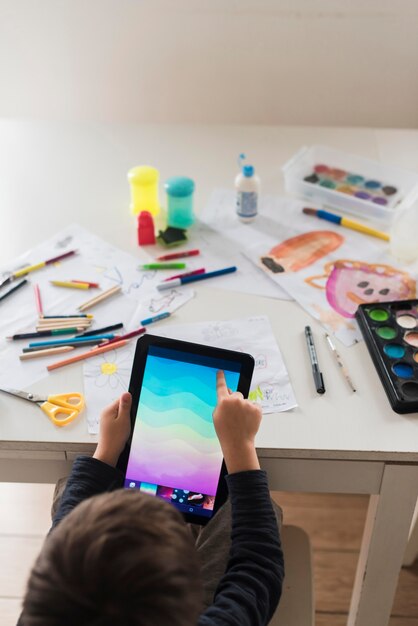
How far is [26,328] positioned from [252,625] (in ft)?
1.76

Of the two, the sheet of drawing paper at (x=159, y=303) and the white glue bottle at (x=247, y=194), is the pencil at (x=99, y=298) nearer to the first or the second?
the sheet of drawing paper at (x=159, y=303)

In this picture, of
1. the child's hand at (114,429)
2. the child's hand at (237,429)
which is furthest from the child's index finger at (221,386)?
the child's hand at (114,429)

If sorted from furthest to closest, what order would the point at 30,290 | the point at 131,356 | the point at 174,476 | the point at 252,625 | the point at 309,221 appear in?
1. the point at 309,221
2. the point at 30,290
3. the point at 131,356
4. the point at 174,476
5. the point at 252,625

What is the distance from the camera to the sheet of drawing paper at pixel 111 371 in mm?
903

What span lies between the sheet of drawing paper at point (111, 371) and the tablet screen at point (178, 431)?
0.06 metres

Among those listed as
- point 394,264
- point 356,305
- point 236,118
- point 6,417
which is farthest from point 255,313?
point 236,118

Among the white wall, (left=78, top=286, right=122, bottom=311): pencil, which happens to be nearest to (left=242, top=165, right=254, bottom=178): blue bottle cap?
(left=78, top=286, right=122, bottom=311): pencil

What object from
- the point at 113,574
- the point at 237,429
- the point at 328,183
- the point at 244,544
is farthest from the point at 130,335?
the point at 328,183

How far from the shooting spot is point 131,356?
975mm

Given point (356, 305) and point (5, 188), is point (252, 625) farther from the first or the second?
point (5, 188)

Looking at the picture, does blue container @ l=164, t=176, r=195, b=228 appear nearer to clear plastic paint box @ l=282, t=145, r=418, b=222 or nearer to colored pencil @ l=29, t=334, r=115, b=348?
clear plastic paint box @ l=282, t=145, r=418, b=222

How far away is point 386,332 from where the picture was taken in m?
0.98

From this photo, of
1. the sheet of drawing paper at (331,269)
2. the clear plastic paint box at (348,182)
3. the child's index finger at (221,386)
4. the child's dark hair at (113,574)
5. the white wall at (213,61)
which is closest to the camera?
the child's dark hair at (113,574)

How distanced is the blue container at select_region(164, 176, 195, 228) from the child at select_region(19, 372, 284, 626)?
486 millimetres
